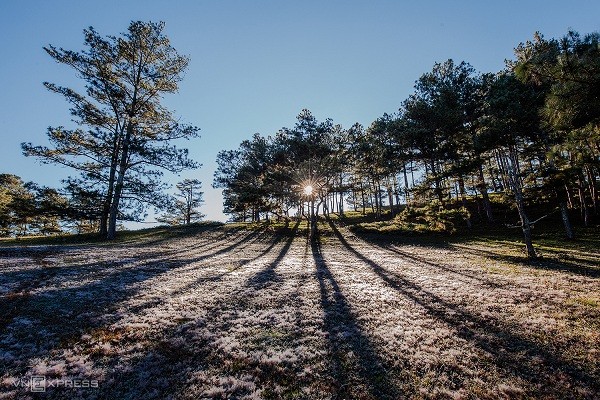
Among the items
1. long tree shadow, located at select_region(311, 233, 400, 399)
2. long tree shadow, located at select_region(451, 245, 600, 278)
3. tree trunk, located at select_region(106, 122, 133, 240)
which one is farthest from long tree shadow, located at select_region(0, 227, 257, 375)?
long tree shadow, located at select_region(451, 245, 600, 278)

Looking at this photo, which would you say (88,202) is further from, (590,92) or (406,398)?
(590,92)

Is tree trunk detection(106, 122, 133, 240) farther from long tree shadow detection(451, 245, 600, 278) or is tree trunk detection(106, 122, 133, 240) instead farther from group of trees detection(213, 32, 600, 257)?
long tree shadow detection(451, 245, 600, 278)

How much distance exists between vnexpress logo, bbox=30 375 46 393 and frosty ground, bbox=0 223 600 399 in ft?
0.37

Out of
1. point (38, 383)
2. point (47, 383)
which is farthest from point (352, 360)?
point (38, 383)

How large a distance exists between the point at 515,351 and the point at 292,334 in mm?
Result: 4437

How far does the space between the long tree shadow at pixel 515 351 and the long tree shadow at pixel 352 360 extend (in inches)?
86.3

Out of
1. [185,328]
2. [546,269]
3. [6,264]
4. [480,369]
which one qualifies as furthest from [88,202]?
[546,269]

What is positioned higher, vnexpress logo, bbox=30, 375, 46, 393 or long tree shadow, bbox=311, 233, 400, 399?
vnexpress logo, bbox=30, 375, 46, 393

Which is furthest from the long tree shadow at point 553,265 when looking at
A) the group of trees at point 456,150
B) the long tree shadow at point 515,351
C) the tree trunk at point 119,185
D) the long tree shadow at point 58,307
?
the tree trunk at point 119,185

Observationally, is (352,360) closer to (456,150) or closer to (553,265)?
(553,265)

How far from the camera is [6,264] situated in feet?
35.9

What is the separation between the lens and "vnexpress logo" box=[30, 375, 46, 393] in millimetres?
3842

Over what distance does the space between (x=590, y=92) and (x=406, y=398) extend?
900 centimetres

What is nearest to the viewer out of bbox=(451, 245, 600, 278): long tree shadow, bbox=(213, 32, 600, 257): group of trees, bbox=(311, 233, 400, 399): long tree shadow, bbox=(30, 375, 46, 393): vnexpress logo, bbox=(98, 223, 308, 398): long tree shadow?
bbox=(30, 375, 46, 393): vnexpress logo
